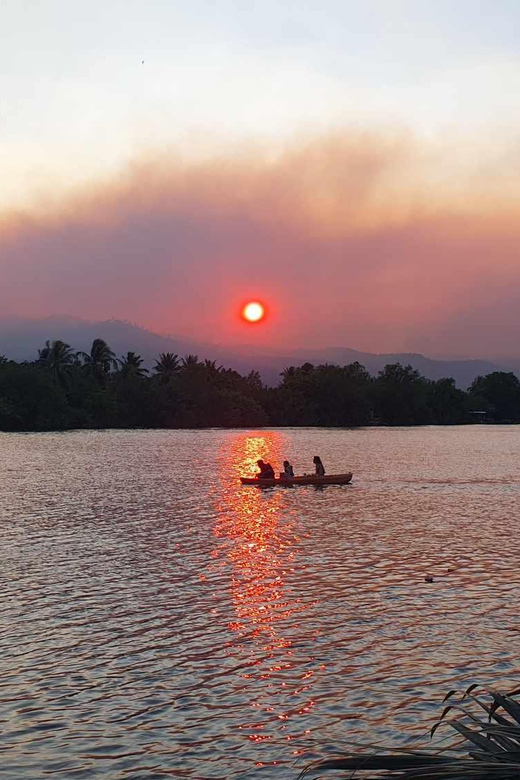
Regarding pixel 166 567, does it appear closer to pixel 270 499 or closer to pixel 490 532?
pixel 490 532

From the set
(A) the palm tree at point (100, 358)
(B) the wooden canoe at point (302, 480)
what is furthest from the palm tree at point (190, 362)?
(B) the wooden canoe at point (302, 480)

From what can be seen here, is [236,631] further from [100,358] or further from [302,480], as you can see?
[100,358]

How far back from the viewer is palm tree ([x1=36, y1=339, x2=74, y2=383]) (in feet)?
553

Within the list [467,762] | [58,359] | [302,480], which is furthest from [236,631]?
[58,359]

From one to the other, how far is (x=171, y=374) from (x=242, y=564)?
17224 centimetres

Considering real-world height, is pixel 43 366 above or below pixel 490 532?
above

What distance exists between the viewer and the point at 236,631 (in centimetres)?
1842

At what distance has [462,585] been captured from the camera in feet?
76.1

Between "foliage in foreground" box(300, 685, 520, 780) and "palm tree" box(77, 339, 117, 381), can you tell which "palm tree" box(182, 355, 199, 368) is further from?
"foliage in foreground" box(300, 685, 520, 780)

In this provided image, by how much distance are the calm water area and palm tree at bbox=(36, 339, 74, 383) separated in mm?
130204

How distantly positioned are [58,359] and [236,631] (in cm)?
16042

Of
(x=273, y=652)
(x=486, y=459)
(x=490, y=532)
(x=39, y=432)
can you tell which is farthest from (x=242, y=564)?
(x=39, y=432)

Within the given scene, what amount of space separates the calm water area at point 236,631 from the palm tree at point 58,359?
427ft

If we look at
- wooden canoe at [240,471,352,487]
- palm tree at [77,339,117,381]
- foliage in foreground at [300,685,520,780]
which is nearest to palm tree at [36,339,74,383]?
palm tree at [77,339,117,381]
